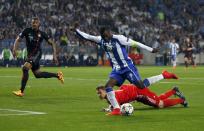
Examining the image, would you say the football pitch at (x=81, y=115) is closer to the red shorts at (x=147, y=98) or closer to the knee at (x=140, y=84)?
the red shorts at (x=147, y=98)

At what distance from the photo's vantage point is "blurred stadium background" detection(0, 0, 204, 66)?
187 ft

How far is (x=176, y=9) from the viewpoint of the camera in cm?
6856

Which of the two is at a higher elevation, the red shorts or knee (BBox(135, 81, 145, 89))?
knee (BBox(135, 81, 145, 89))

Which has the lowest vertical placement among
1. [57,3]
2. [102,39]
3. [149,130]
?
[149,130]

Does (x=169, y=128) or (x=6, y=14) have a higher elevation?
(x=6, y=14)

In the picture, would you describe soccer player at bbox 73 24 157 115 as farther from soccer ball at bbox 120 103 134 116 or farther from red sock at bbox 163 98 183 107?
soccer ball at bbox 120 103 134 116

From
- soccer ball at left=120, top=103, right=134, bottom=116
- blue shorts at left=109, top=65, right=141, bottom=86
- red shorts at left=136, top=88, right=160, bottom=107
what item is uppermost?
blue shorts at left=109, top=65, right=141, bottom=86

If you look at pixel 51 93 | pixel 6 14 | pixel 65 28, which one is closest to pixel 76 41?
pixel 65 28

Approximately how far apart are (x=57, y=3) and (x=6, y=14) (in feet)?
18.7

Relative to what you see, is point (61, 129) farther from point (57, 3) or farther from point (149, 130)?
Result: point (57, 3)

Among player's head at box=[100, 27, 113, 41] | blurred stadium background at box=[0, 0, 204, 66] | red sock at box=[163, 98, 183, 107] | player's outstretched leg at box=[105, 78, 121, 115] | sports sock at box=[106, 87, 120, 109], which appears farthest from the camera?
blurred stadium background at box=[0, 0, 204, 66]

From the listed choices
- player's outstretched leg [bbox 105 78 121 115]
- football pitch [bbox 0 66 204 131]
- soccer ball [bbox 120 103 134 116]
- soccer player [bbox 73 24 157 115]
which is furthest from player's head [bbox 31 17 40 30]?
soccer ball [bbox 120 103 134 116]

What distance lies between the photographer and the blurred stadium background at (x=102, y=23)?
56978 mm

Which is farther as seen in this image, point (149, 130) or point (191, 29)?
point (191, 29)
